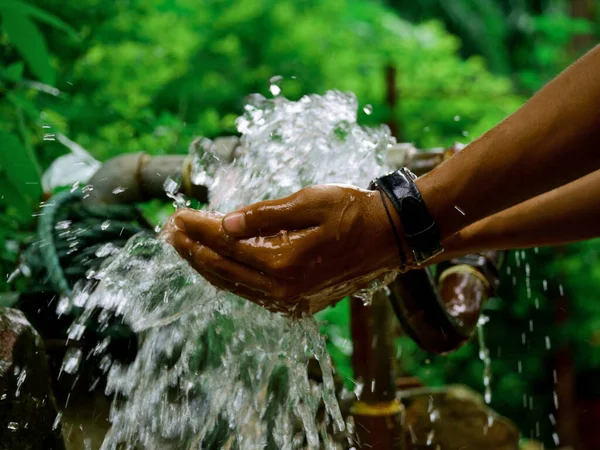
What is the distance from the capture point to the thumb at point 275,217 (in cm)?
136

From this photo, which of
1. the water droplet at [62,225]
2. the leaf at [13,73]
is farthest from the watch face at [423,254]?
the leaf at [13,73]

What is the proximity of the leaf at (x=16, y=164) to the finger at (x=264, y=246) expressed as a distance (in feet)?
3.59

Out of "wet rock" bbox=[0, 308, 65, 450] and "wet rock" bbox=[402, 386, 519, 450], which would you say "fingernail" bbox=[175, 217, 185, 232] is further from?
"wet rock" bbox=[402, 386, 519, 450]

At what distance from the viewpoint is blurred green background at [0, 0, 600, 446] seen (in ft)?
9.66

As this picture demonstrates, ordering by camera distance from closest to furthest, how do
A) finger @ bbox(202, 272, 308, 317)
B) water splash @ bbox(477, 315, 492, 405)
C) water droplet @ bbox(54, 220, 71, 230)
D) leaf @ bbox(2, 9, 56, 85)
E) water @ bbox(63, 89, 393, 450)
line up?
1. finger @ bbox(202, 272, 308, 317)
2. water @ bbox(63, 89, 393, 450)
3. water droplet @ bbox(54, 220, 71, 230)
4. leaf @ bbox(2, 9, 56, 85)
5. water splash @ bbox(477, 315, 492, 405)

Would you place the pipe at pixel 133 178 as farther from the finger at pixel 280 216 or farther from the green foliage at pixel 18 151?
the finger at pixel 280 216

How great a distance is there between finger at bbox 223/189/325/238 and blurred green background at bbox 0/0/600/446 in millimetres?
1240

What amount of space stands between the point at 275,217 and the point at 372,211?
0.66ft

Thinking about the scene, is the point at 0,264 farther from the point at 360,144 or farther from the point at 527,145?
the point at 527,145

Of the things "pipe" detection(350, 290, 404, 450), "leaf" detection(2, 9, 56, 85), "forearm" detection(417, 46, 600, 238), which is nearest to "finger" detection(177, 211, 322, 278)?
"forearm" detection(417, 46, 600, 238)

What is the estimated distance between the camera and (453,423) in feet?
11.2

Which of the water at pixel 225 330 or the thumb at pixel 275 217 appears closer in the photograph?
the thumb at pixel 275 217

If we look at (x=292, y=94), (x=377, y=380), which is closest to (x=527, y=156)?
(x=377, y=380)

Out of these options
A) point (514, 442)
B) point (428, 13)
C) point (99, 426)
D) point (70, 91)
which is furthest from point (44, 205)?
point (428, 13)
